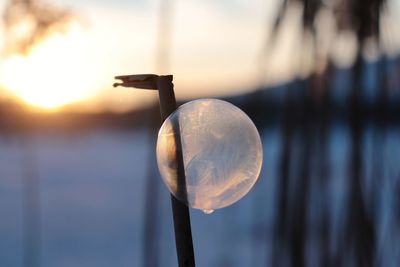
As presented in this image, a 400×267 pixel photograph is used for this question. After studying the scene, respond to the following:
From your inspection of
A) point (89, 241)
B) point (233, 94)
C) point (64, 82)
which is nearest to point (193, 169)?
point (233, 94)

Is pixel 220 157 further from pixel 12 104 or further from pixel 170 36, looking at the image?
pixel 12 104

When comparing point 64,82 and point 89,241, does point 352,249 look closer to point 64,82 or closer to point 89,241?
point 64,82

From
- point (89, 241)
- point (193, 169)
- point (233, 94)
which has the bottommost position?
point (89, 241)

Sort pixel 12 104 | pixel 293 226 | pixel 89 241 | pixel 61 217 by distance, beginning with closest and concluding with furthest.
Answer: pixel 293 226 < pixel 12 104 < pixel 89 241 < pixel 61 217

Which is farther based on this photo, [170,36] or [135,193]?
[135,193]

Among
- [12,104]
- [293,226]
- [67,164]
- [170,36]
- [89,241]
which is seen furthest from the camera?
[67,164]

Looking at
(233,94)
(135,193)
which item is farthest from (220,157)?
(135,193)

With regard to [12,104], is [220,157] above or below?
below
